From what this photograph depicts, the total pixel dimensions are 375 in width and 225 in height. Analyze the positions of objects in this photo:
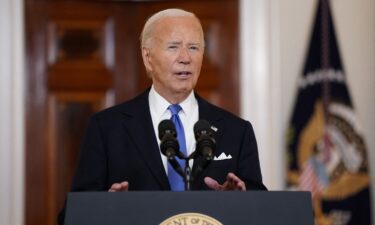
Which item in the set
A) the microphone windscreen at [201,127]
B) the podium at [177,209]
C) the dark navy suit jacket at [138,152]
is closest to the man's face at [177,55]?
the dark navy suit jacket at [138,152]

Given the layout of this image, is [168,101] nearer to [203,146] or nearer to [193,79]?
[193,79]

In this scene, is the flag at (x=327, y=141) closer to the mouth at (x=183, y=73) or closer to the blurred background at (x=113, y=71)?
the blurred background at (x=113, y=71)

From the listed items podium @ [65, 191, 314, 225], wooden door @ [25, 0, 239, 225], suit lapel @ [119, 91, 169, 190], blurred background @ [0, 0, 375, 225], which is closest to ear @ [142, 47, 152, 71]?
suit lapel @ [119, 91, 169, 190]

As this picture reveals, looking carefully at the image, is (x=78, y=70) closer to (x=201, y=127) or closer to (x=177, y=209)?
(x=201, y=127)

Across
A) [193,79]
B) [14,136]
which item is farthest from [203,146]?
[14,136]

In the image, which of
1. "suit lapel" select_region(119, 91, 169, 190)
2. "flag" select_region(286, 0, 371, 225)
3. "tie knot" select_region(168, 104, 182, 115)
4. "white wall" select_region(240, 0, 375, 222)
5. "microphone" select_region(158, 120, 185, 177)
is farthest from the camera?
"white wall" select_region(240, 0, 375, 222)

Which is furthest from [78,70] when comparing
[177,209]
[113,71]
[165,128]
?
[177,209]

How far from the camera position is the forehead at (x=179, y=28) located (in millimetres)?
2768

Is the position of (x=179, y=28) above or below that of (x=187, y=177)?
above

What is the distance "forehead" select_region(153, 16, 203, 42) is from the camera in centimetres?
277

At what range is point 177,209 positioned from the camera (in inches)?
82.9

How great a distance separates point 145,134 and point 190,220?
704 millimetres

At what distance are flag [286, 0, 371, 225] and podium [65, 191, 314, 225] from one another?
2820 millimetres

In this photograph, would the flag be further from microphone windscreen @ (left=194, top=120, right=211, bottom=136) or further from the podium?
the podium
